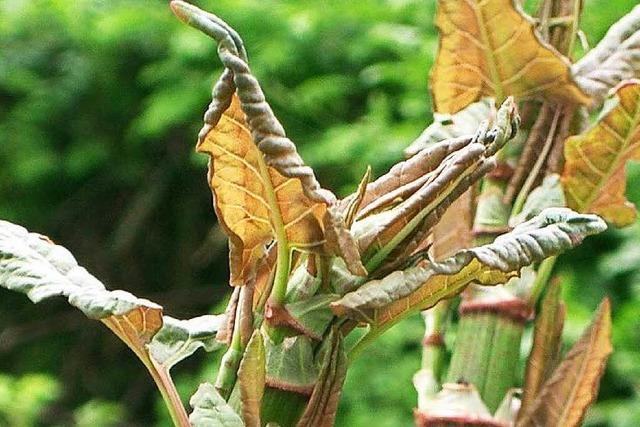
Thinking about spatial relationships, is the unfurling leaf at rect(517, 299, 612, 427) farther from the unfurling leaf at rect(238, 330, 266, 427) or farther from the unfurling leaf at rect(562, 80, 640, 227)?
the unfurling leaf at rect(238, 330, 266, 427)

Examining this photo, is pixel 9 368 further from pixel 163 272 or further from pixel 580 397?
pixel 580 397

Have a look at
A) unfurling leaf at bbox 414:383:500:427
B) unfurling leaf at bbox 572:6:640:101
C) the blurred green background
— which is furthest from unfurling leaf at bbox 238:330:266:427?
the blurred green background

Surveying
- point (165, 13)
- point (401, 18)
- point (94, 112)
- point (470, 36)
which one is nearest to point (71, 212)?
point (94, 112)

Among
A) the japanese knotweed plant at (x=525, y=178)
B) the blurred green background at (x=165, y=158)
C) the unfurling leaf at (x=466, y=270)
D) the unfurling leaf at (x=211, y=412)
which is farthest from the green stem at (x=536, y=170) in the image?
the blurred green background at (x=165, y=158)

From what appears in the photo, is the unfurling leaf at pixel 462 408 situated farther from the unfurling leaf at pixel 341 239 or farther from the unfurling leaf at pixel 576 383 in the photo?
the unfurling leaf at pixel 341 239

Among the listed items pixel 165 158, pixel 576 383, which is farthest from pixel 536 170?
pixel 165 158

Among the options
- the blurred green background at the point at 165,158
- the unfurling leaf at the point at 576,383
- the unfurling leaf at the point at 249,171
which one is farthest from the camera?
the blurred green background at the point at 165,158

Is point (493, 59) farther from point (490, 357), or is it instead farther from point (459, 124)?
point (490, 357)
